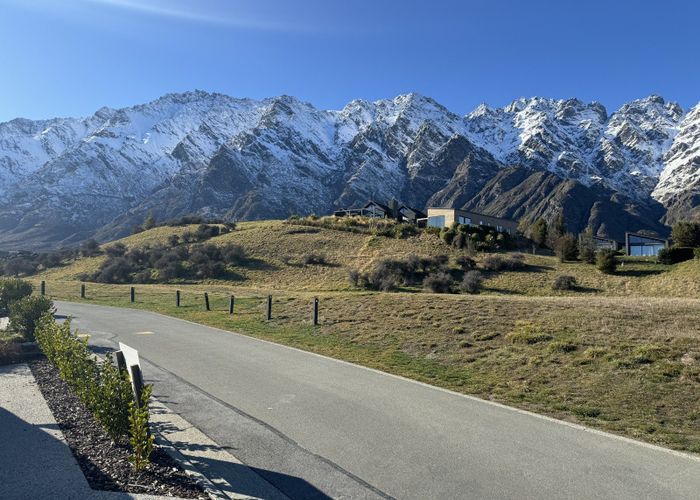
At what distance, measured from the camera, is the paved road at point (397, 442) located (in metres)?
5.29

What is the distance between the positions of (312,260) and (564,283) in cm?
2436

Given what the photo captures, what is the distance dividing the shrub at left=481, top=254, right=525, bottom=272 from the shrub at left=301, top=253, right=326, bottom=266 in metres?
15.9

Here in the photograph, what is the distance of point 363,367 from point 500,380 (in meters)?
3.01

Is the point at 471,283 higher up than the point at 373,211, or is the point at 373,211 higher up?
the point at 373,211

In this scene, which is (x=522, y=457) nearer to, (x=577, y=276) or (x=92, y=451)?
(x=92, y=451)

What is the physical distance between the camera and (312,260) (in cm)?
4925

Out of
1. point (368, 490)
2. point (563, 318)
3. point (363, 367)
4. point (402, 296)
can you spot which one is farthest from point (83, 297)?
point (368, 490)

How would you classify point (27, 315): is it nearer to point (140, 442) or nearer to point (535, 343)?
point (140, 442)

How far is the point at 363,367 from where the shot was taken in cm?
1135

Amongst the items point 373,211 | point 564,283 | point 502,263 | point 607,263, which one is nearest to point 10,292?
point 564,283

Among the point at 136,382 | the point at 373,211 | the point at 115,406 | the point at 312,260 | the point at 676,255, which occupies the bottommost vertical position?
the point at 115,406

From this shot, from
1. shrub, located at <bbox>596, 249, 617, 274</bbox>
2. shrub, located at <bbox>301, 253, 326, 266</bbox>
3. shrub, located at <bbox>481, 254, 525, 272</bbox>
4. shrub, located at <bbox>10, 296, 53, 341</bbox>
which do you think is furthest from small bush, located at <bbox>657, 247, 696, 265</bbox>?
shrub, located at <bbox>10, 296, 53, 341</bbox>

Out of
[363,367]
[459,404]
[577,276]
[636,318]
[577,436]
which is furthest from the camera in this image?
[577,276]

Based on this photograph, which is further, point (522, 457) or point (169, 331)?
point (169, 331)
